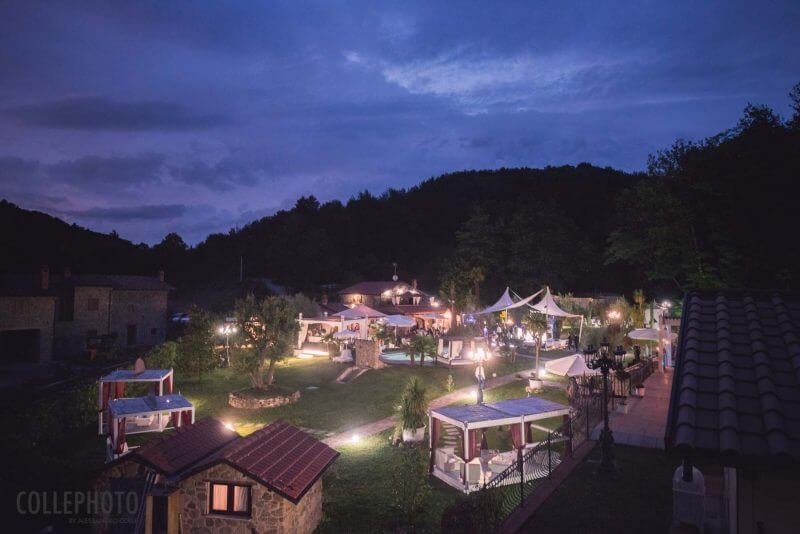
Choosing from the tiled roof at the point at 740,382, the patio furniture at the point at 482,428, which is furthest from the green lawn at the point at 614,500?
the tiled roof at the point at 740,382

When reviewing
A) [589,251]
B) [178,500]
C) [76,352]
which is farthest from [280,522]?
[589,251]

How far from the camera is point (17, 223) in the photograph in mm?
49906

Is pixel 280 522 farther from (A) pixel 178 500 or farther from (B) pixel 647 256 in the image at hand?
(B) pixel 647 256

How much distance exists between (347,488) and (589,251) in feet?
167

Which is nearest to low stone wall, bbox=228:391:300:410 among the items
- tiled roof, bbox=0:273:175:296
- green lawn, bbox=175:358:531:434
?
green lawn, bbox=175:358:531:434

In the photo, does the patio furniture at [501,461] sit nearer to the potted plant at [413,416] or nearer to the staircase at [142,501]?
the potted plant at [413,416]

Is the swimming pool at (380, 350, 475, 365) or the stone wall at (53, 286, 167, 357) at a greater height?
the stone wall at (53, 286, 167, 357)

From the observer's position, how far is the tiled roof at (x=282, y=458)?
8.16 m

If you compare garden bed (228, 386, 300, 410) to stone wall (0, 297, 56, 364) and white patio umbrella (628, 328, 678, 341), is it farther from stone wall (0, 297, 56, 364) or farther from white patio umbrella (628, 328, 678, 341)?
stone wall (0, 297, 56, 364)

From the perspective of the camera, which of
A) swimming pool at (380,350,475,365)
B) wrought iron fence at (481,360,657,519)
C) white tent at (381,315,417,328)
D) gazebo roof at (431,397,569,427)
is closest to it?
wrought iron fence at (481,360,657,519)

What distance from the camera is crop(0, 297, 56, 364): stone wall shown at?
94.2 feet

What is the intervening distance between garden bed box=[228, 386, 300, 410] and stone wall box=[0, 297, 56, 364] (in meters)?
19.4

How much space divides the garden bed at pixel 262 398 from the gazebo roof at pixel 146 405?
3.61 metres

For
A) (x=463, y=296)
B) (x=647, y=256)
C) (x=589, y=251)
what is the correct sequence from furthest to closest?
(x=589, y=251) < (x=463, y=296) < (x=647, y=256)
